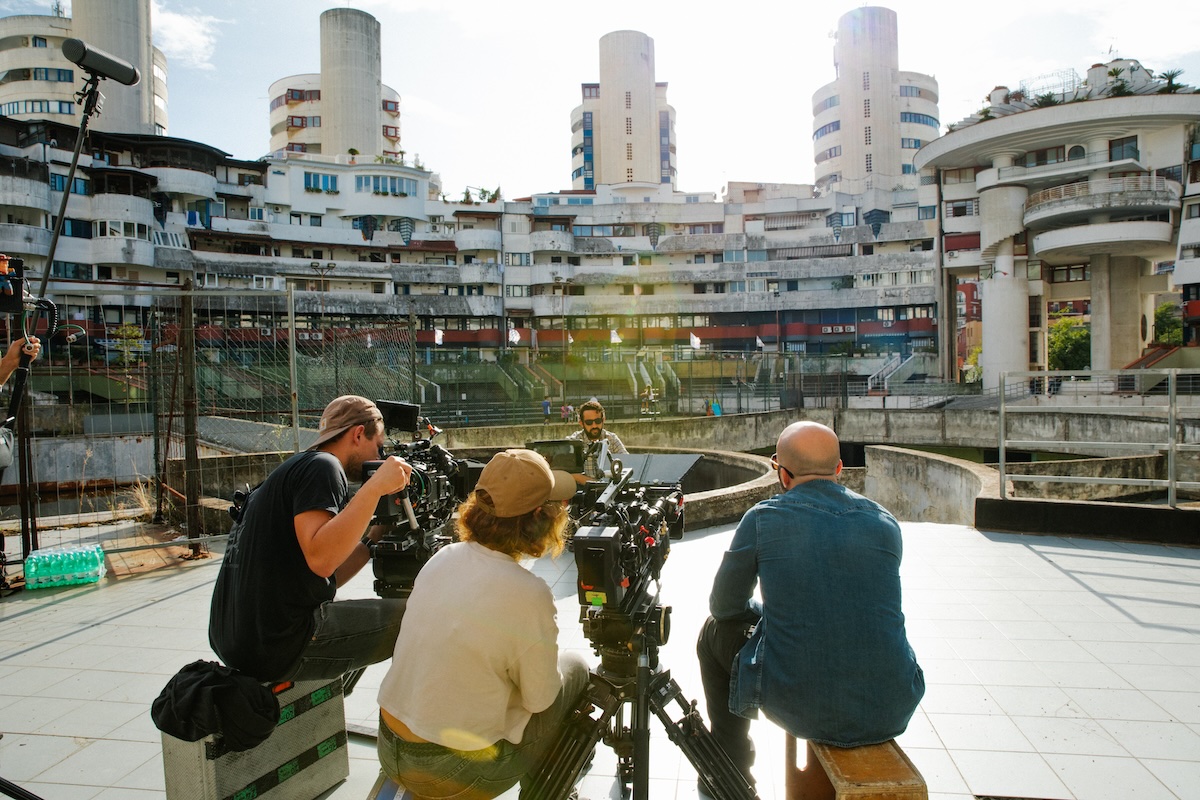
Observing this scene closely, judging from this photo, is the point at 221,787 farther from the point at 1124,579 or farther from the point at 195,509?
the point at 1124,579

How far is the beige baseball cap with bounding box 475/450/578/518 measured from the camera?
2.23m

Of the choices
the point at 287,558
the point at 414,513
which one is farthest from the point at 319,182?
the point at 287,558

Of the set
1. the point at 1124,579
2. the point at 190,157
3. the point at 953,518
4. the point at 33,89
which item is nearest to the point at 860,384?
the point at 953,518

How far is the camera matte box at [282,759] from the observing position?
2504mm

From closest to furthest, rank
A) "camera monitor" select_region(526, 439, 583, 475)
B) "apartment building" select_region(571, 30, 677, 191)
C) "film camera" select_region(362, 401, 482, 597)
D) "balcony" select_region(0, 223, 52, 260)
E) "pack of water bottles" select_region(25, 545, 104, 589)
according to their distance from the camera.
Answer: "film camera" select_region(362, 401, 482, 597) → "camera monitor" select_region(526, 439, 583, 475) → "pack of water bottles" select_region(25, 545, 104, 589) → "balcony" select_region(0, 223, 52, 260) → "apartment building" select_region(571, 30, 677, 191)

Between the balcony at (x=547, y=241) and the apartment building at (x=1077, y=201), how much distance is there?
2542 cm

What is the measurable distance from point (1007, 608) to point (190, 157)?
5438 centimetres

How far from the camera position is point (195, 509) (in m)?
7.49

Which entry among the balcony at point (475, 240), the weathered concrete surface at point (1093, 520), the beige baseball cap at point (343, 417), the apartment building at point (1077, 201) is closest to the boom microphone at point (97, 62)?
the beige baseball cap at point (343, 417)

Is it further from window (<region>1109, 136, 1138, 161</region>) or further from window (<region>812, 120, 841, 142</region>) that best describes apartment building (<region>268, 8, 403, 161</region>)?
window (<region>1109, 136, 1138, 161</region>)

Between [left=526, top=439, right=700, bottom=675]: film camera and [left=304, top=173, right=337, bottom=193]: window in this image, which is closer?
[left=526, top=439, right=700, bottom=675]: film camera

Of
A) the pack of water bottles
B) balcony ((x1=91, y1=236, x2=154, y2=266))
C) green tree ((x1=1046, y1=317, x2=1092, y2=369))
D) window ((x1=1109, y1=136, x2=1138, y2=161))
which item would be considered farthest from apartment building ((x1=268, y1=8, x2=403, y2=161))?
the pack of water bottles

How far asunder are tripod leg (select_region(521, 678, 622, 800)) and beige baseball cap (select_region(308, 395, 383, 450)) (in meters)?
1.36

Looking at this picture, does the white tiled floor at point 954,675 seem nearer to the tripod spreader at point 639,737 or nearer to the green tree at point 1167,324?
the tripod spreader at point 639,737
